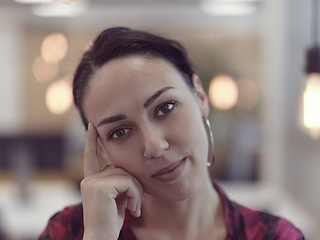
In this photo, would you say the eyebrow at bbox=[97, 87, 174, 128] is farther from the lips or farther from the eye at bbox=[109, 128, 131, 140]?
the lips

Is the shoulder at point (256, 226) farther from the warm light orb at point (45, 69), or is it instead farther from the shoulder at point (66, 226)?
the warm light orb at point (45, 69)

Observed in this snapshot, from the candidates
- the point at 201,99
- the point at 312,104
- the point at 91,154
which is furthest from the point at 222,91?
the point at 91,154

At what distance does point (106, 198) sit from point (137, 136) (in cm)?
17

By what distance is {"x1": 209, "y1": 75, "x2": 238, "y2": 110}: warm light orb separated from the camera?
3544 mm

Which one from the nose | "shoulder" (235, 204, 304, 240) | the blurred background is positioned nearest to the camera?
the nose

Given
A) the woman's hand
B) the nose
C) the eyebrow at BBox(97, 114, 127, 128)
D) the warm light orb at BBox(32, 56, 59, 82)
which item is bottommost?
the warm light orb at BBox(32, 56, 59, 82)

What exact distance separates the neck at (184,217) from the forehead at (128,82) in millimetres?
317

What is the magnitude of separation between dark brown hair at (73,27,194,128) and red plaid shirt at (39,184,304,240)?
0.93 ft

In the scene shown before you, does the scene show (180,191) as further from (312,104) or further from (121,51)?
(312,104)

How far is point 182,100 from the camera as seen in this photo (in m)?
0.89

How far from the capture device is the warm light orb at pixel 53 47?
413 centimetres

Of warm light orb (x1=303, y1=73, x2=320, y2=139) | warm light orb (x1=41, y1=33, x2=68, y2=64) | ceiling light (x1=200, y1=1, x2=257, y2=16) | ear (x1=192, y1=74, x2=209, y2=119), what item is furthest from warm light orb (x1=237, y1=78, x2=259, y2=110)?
ear (x1=192, y1=74, x2=209, y2=119)

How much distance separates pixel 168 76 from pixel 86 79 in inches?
8.8

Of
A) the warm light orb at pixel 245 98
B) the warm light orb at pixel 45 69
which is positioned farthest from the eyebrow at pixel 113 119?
the warm light orb at pixel 45 69
